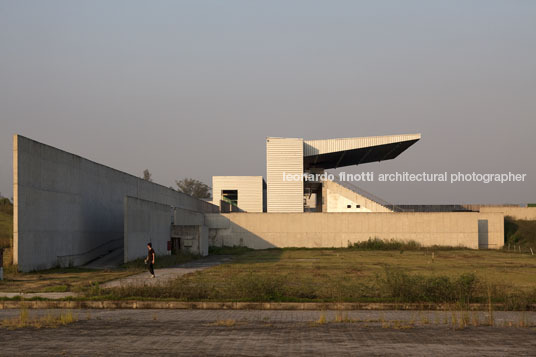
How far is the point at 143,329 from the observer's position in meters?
12.8

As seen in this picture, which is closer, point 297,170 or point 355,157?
point 297,170

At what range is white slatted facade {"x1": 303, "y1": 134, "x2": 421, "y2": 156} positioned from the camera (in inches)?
2530

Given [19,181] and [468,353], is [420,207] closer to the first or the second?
[19,181]


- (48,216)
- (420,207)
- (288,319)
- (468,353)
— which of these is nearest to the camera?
(468,353)

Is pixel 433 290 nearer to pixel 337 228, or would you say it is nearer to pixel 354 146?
A: pixel 337 228

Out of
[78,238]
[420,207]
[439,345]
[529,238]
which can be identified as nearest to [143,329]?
[439,345]

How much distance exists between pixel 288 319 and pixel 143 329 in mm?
3544

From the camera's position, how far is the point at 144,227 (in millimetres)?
37344

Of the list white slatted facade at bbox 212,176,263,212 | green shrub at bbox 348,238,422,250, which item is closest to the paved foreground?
green shrub at bbox 348,238,422,250

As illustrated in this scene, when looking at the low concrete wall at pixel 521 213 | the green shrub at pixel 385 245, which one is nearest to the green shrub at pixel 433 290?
the green shrub at pixel 385 245

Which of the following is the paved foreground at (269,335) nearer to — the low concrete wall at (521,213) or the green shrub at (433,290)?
the green shrub at (433,290)

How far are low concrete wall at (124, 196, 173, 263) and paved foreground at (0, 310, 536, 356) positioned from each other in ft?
59.7

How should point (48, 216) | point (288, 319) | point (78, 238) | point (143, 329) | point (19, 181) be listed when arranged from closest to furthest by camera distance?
point (143, 329) < point (288, 319) < point (19, 181) < point (48, 216) < point (78, 238)

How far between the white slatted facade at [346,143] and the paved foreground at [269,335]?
4933 cm
